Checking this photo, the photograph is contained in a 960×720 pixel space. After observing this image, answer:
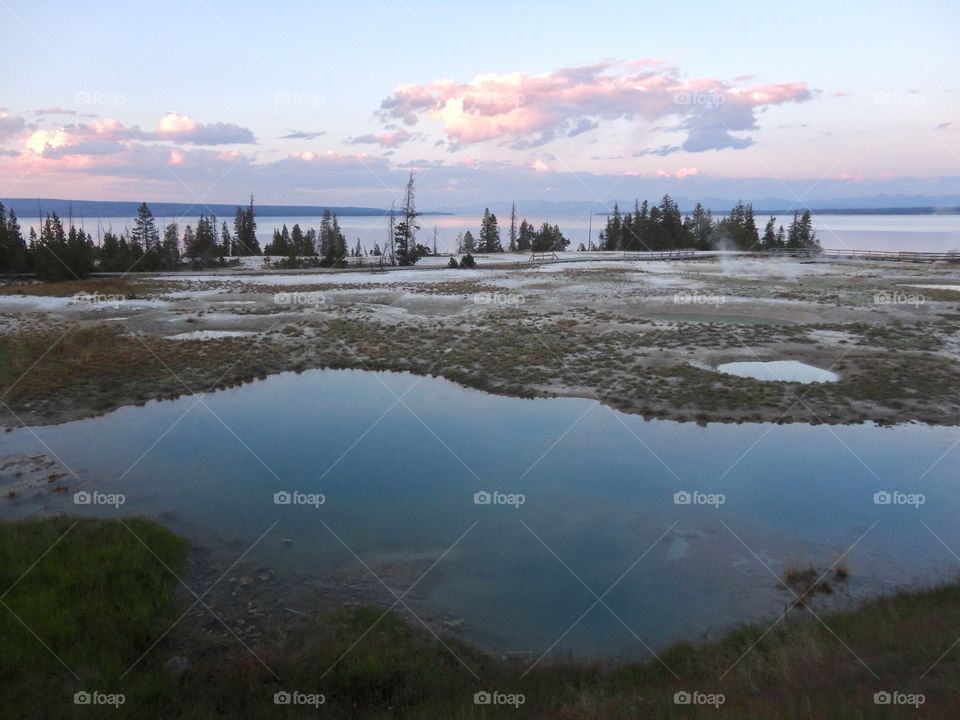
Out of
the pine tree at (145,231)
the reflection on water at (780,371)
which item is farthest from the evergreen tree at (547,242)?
the reflection on water at (780,371)

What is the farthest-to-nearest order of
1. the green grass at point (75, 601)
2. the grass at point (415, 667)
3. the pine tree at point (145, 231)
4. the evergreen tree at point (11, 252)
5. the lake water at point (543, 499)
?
the pine tree at point (145, 231)
the evergreen tree at point (11, 252)
the lake water at point (543, 499)
the green grass at point (75, 601)
the grass at point (415, 667)

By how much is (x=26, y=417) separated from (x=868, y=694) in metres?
22.0

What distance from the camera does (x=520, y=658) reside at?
8.80 m

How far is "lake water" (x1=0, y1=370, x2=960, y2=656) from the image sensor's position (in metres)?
10.5

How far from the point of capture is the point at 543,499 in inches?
555

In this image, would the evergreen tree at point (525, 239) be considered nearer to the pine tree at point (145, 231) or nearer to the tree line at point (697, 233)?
the tree line at point (697, 233)

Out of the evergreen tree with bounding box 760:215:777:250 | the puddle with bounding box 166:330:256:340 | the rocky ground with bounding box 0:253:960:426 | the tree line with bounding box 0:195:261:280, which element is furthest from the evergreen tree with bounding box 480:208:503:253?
the puddle with bounding box 166:330:256:340

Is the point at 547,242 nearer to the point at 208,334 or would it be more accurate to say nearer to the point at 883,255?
the point at 883,255

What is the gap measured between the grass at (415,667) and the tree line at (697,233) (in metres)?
110

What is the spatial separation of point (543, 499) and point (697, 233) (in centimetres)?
11539

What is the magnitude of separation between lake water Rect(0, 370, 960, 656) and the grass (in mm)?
819

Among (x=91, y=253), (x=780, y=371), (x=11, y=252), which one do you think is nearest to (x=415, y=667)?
(x=780, y=371)

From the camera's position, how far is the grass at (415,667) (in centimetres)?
718

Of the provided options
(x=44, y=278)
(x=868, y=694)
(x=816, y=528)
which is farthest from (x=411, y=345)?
(x=44, y=278)
